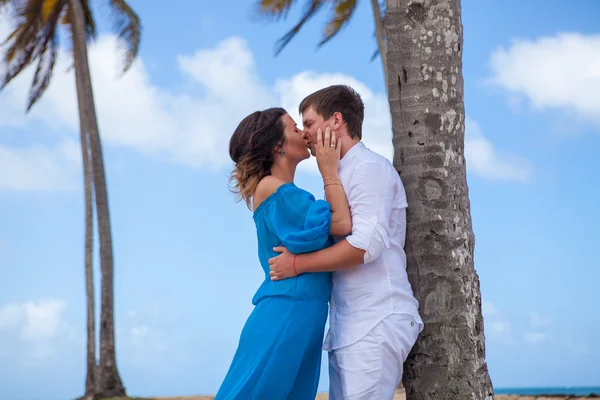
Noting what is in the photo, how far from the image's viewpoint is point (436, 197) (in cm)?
458

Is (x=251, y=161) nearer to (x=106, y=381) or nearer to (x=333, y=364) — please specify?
(x=333, y=364)

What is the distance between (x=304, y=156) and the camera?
4.41 m

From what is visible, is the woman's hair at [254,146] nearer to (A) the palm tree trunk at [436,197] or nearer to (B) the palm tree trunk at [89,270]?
(A) the palm tree trunk at [436,197]

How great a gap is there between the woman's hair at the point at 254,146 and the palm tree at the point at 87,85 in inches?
496

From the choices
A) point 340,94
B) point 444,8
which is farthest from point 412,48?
point 340,94

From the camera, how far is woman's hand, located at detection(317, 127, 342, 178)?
13.4ft

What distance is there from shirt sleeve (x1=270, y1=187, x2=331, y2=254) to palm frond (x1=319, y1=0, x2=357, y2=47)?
1568 cm

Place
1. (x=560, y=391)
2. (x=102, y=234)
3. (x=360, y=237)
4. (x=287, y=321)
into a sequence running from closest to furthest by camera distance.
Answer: (x=360, y=237)
(x=287, y=321)
(x=560, y=391)
(x=102, y=234)

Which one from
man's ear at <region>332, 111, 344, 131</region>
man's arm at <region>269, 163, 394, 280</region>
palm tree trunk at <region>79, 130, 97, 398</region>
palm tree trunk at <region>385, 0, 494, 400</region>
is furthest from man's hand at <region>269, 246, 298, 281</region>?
palm tree trunk at <region>79, 130, 97, 398</region>

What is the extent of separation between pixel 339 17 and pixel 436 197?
15456 mm

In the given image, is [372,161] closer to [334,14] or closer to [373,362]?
[373,362]

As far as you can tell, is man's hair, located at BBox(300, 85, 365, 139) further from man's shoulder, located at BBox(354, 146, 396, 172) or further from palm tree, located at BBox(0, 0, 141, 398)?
palm tree, located at BBox(0, 0, 141, 398)

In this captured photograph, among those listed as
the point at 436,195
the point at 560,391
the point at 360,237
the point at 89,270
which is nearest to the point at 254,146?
the point at 360,237

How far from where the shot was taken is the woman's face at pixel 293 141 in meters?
4.32
